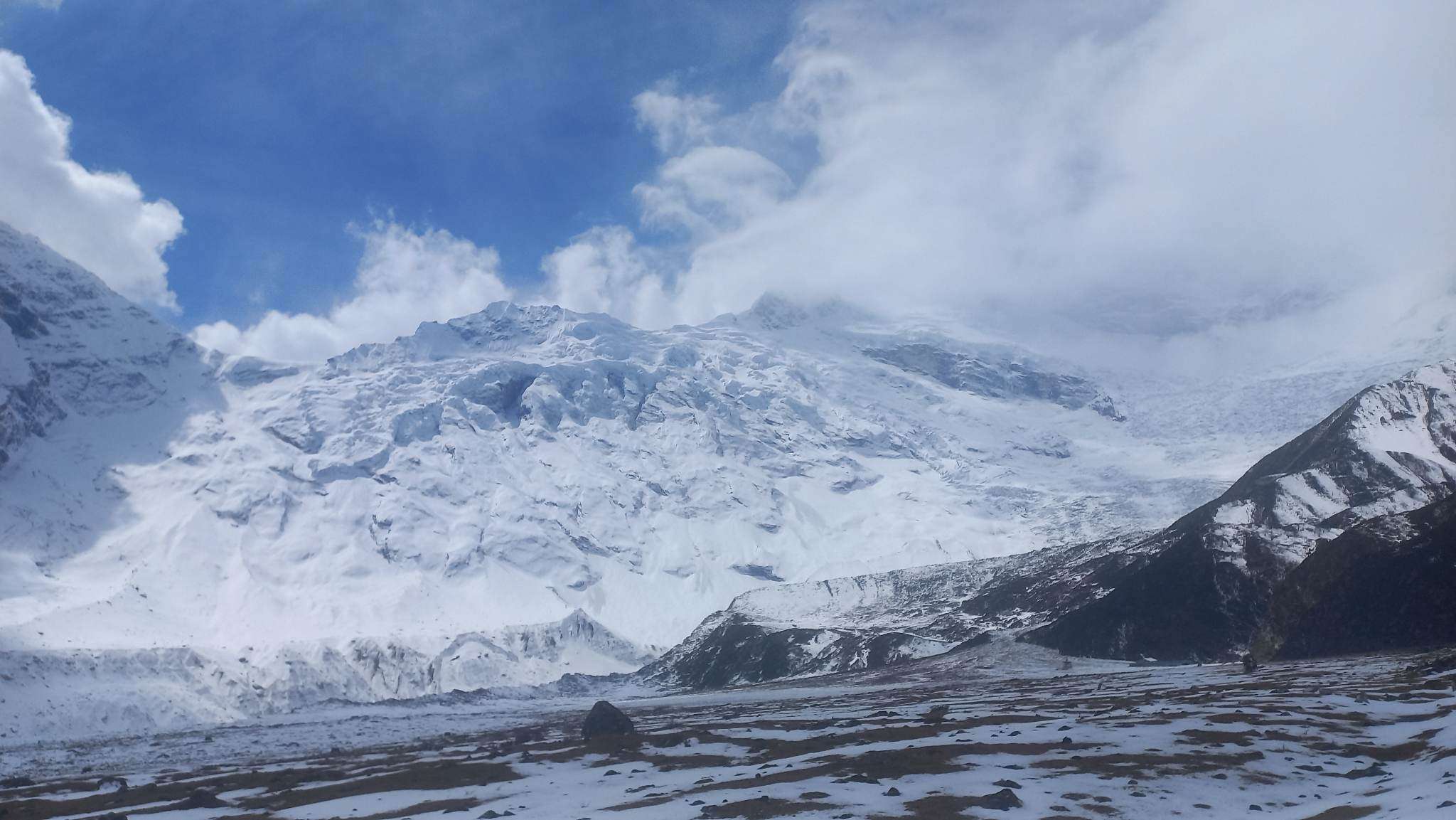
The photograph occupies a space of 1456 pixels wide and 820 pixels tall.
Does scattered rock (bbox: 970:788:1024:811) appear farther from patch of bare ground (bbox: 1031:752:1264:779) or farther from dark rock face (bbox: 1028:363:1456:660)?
dark rock face (bbox: 1028:363:1456:660)

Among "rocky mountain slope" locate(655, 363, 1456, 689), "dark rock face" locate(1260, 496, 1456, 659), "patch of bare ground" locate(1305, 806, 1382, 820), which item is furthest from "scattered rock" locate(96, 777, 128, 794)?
"rocky mountain slope" locate(655, 363, 1456, 689)

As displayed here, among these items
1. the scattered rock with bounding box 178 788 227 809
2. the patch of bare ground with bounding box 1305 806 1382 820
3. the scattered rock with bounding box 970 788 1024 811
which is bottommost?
the patch of bare ground with bounding box 1305 806 1382 820

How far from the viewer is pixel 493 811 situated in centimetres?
6525

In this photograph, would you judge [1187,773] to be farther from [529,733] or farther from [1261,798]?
[529,733]

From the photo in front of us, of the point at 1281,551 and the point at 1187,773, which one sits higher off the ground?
the point at 1281,551

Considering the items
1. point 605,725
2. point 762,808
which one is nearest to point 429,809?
point 762,808

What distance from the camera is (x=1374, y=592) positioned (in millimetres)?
144625

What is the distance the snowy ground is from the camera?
56.6 meters

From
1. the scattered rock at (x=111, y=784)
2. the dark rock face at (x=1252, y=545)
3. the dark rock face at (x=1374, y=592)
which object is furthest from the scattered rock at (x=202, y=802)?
the dark rock face at (x=1252, y=545)

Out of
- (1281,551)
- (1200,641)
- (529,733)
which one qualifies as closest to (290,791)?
→ (529,733)

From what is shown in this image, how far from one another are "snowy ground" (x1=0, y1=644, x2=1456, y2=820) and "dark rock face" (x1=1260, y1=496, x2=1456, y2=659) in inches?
511

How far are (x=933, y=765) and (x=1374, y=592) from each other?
10592 cm

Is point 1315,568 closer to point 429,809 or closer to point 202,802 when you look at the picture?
point 429,809

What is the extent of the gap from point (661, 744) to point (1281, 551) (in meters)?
124
